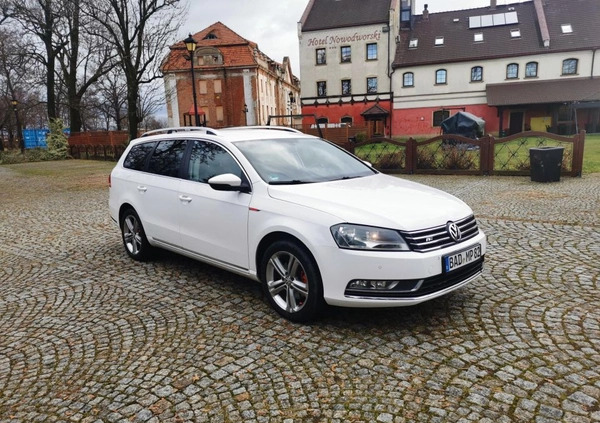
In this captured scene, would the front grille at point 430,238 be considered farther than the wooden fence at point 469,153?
No

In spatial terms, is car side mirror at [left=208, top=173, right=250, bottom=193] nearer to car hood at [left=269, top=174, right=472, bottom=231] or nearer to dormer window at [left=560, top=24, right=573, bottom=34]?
car hood at [left=269, top=174, right=472, bottom=231]

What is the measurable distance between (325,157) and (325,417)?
3152 millimetres

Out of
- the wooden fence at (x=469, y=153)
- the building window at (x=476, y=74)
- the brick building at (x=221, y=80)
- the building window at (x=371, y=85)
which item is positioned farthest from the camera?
the brick building at (x=221, y=80)

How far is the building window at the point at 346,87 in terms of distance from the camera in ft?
142

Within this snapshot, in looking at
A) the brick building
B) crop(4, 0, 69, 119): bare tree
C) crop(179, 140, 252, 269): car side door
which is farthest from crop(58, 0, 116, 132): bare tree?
crop(179, 140, 252, 269): car side door

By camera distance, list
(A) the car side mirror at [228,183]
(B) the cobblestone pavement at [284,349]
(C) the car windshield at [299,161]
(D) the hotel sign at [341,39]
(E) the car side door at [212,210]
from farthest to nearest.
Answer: (D) the hotel sign at [341,39]
(C) the car windshield at [299,161]
(E) the car side door at [212,210]
(A) the car side mirror at [228,183]
(B) the cobblestone pavement at [284,349]

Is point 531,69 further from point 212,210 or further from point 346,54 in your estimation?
point 212,210

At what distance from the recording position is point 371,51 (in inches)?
1651

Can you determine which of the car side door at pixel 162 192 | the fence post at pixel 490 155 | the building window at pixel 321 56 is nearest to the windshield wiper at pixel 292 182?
the car side door at pixel 162 192

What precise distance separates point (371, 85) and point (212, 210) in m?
40.2

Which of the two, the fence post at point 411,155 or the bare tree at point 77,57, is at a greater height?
the bare tree at point 77,57

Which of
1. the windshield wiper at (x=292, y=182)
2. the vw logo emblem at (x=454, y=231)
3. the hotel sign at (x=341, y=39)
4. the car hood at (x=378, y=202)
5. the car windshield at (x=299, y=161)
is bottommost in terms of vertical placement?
the vw logo emblem at (x=454, y=231)

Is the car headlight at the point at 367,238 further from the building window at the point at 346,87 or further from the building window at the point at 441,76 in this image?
the building window at the point at 346,87

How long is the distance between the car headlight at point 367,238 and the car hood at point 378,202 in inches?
2.2
